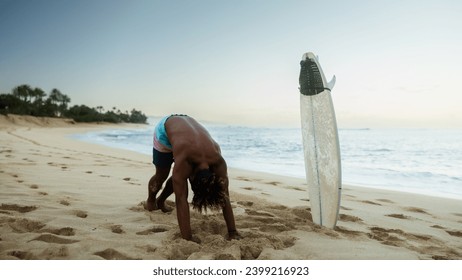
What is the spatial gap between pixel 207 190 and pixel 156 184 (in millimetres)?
1133

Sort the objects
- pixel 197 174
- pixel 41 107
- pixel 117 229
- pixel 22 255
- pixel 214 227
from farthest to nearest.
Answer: pixel 41 107 → pixel 214 227 → pixel 117 229 → pixel 197 174 → pixel 22 255

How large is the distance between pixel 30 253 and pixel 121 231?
0.68 meters

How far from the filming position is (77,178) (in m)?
4.75

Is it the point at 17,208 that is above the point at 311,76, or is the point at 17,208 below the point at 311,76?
below

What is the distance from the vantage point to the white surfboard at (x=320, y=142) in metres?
3.08

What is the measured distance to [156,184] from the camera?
319cm

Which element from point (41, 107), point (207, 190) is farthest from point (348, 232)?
point (41, 107)

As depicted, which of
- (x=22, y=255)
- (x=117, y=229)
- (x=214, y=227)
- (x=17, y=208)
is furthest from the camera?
(x=17, y=208)

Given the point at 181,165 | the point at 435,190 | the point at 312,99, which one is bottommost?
the point at 435,190

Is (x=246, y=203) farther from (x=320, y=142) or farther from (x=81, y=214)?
(x=81, y=214)

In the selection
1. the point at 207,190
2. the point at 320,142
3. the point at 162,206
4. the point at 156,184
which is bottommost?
the point at 162,206

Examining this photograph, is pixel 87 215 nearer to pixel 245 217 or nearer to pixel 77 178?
Result: pixel 245 217
